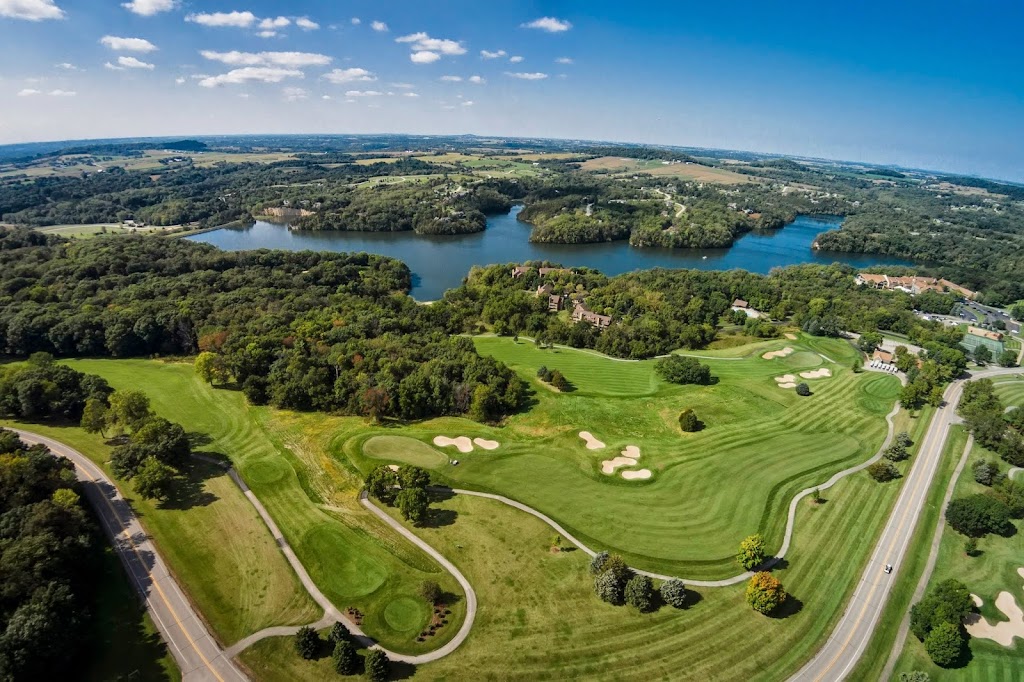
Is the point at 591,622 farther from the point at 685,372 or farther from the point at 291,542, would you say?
the point at 685,372

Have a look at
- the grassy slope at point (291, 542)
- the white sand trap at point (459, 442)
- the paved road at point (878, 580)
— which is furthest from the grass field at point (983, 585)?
the white sand trap at point (459, 442)

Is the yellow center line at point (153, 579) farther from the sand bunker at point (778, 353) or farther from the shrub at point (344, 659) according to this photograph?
the sand bunker at point (778, 353)

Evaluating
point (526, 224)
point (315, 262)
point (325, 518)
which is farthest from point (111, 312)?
point (526, 224)

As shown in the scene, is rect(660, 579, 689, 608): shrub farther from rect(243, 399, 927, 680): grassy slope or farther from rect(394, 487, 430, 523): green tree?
rect(394, 487, 430, 523): green tree

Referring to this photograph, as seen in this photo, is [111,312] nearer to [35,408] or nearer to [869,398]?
[35,408]

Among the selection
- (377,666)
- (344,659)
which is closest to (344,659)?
(344,659)
